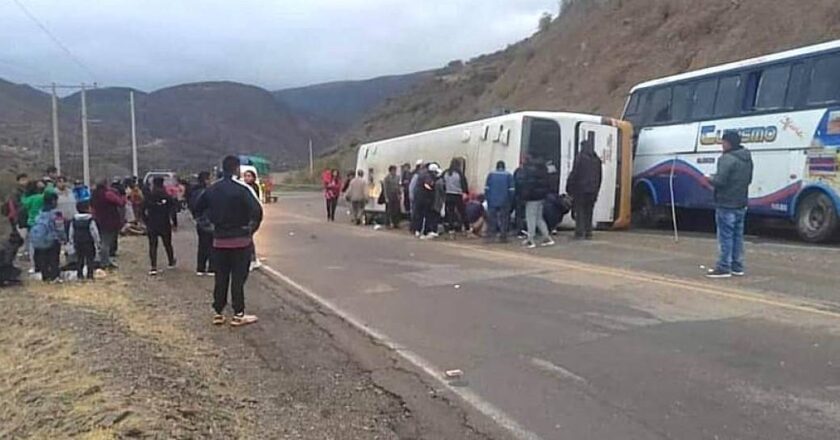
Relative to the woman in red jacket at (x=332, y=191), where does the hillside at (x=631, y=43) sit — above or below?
above

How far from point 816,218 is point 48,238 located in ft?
45.4

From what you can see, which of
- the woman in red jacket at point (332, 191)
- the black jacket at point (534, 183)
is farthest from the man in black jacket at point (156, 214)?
the woman in red jacket at point (332, 191)

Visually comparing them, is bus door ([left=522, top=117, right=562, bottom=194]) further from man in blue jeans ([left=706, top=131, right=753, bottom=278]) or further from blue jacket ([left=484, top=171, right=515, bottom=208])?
man in blue jeans ([left=706, top=131, right=753, bottom=278])

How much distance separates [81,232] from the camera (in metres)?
14.4

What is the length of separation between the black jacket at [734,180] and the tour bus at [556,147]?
6541 mm

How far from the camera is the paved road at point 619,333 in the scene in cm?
579

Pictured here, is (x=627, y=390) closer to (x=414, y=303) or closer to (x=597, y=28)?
(x=414, y=303)

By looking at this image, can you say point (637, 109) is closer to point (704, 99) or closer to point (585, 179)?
point (704, 99)

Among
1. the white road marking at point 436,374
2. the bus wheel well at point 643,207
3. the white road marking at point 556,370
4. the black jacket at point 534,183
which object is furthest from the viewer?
the bus wheel well at point 643,207

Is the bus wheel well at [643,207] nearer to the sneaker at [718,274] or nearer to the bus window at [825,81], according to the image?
the bus window at [825,81]

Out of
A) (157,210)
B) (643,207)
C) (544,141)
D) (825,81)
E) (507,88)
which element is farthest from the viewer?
(507,88)

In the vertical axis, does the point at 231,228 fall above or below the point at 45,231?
above

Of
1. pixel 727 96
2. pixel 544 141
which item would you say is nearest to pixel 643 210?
pixel 727 96

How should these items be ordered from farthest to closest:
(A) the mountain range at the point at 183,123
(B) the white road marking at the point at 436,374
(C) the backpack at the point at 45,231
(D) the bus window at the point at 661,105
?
Answer: 1. (A) the mountain range at the point at 183,123
2. (D) the bus window at the point at 661,105
3. (C) the backpack at the point at 45,231
4. (B) the white road marking at the point at 436,374
